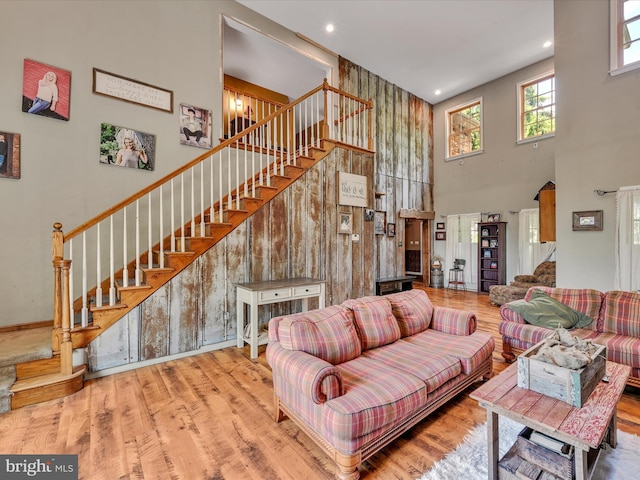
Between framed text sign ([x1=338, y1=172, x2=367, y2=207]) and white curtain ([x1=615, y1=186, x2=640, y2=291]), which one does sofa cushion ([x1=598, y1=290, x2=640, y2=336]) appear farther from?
framed text sign ([x1=338, y1=172, x2=367, y2=207])

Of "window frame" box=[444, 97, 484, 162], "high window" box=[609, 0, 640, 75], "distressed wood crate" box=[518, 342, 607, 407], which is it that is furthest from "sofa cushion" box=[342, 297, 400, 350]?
"window frame" box=[444, 97, 484, 162]

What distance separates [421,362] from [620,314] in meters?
2.35

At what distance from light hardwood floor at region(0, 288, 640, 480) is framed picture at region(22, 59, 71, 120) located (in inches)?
123

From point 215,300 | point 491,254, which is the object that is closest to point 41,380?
point 215,300

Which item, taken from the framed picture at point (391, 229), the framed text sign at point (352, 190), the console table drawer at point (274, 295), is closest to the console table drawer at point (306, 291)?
the console table drawer at point (274, 295)

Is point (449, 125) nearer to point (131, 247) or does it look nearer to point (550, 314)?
point (550, 314)

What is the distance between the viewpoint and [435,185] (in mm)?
8836

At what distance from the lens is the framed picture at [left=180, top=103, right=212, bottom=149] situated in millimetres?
4379

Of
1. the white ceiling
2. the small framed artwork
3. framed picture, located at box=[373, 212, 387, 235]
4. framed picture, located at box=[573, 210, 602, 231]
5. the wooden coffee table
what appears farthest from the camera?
framed picture, located at box=[373, 212, 387, 235]

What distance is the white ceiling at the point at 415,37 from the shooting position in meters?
5.09

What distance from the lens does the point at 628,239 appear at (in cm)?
410

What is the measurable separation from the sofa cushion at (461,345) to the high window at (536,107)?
21.1ft

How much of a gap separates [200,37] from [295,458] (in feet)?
18.3

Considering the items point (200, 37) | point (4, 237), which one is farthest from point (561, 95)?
point (4, 237)
